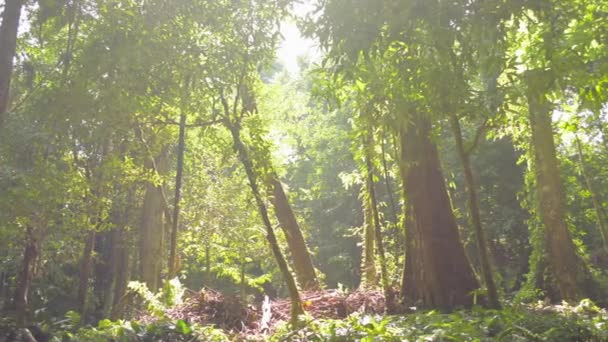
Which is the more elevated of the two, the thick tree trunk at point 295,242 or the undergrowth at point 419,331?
the thick tree trunk at point 295,242

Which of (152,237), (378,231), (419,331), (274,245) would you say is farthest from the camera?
(152,237)

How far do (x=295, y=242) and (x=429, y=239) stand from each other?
5294 millimetres

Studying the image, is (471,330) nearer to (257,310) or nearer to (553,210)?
(257,310)

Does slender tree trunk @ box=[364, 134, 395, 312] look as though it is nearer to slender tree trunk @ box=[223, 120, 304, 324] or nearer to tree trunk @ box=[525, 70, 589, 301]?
slender tree trunk @ box=[223, 120, 304, 324]

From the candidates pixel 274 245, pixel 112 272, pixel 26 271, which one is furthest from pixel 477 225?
pixel 112 272

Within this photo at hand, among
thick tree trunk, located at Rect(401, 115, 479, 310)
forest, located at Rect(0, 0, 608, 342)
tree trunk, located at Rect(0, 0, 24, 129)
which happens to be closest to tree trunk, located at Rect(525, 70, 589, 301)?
forest, located at Rect(0, 0, 608, 342)

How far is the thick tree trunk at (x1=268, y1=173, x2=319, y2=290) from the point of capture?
13.0 metres

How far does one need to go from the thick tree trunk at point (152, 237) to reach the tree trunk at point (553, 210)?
9457 mm

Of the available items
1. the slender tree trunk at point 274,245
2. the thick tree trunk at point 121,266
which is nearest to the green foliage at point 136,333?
the slender tree trunk at point 274,245

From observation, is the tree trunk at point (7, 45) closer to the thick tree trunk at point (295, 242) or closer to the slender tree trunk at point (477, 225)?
the thick tree trunk at point (295, 242)

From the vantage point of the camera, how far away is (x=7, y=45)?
8461mm

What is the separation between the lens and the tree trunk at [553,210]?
10172 millimetres

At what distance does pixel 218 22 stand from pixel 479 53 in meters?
4.10

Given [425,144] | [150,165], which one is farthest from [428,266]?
[150,165]
